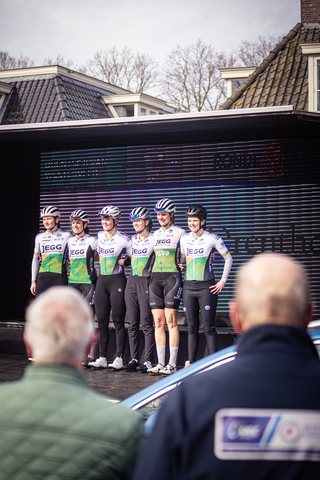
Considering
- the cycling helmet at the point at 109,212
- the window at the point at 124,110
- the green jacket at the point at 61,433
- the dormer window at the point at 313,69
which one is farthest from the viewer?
the window at the point at 124,110

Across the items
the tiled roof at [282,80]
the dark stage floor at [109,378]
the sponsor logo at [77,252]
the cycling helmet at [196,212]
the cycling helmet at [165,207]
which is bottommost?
the dark stage floor at [109,378]

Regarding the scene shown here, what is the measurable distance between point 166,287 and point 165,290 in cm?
5

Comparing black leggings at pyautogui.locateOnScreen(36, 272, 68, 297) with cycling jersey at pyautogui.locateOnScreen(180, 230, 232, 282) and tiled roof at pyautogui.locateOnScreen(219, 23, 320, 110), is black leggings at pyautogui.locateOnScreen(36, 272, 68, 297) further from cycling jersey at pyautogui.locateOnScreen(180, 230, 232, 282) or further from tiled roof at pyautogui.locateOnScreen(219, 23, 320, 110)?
tiled roof at pyautogui.locateOnScreen(219, 23, 320, 110)

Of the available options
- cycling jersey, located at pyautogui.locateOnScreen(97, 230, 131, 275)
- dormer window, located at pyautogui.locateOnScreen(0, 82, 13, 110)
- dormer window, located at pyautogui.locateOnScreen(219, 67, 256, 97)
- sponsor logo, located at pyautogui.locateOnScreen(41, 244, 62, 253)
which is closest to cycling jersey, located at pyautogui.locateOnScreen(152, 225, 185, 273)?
cycling jersey, located at pyautogui.locateOnScreen(97, 230, 131, 275)

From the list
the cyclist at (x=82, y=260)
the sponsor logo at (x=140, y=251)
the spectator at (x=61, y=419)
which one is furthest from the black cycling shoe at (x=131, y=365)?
the spectator at (x=61, y=419)

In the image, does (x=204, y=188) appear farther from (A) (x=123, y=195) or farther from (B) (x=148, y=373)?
(B) (x=148, y=373)

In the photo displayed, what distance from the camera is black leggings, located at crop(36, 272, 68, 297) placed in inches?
343

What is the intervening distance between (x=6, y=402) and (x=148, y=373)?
6.52m

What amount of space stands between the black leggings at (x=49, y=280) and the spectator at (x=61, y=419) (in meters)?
7.18

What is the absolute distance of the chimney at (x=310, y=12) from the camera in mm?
15508

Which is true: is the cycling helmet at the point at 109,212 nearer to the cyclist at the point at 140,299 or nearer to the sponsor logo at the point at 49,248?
the cyclist at the point at 140,299

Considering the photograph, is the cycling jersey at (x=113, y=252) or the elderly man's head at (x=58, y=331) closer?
the elderly man's head at (x=58, y=331)

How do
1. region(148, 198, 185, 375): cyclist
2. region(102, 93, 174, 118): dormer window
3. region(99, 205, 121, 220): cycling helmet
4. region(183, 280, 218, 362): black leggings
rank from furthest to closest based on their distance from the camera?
region(102, 93, 174, 118): dormer window, region(99, 205, 121, 220): cycling helmet, region(148, 198, 185, 375): cyclist, region(183, 280, 218, 362): black leggings

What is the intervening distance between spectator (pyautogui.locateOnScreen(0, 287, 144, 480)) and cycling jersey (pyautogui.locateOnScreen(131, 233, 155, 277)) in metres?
6.46
